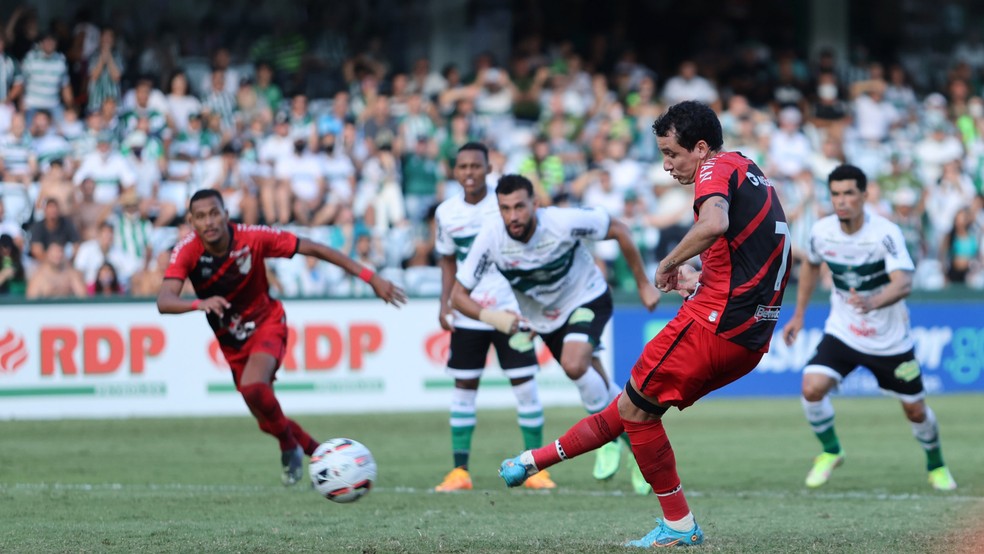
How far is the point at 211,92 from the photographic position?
2095 cm

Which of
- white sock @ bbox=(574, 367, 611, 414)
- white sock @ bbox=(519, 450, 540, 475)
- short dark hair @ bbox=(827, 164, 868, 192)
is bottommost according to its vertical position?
white sock @ bbox=(574, 367, 611, 414)

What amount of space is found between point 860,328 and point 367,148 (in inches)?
443

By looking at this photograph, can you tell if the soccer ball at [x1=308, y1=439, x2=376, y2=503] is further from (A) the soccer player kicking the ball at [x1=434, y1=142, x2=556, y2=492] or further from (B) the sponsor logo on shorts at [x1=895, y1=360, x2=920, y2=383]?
(B) the sponsor logo on shorts at [x1=895, y1=360, x2=920, y2=383]

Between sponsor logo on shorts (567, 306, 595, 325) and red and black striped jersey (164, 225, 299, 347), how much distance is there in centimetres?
217

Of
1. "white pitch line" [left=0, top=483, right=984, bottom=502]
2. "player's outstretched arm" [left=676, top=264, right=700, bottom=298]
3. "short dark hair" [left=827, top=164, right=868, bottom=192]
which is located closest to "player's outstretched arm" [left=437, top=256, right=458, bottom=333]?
"white pitch line" [left=0, top=483, right=984, bottom=502]

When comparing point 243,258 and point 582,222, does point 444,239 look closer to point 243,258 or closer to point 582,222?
point 582,222

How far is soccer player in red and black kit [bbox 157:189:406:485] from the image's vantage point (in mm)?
9898

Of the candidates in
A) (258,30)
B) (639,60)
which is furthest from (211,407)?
(639,60)

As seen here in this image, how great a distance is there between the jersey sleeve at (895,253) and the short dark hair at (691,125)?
3.99 m

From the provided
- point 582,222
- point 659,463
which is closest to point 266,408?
point 582,222

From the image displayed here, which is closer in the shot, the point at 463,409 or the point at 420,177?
the point at 463,409

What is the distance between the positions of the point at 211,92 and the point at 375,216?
11.5 ft

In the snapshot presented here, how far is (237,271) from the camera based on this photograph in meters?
10.2

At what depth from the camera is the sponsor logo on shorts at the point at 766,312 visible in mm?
7043
